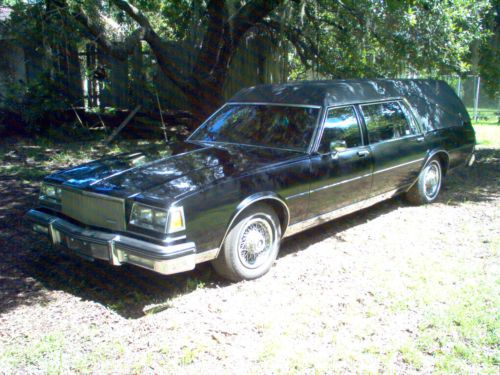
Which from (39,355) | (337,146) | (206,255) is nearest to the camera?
(39,355)

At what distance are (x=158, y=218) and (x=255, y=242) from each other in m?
1.08

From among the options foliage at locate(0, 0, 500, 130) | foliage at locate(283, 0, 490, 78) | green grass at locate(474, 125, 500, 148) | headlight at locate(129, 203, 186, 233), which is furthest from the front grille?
green grass at locate(474, 125, 500, 148)

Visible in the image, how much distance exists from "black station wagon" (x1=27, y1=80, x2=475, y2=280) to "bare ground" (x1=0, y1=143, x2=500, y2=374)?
1.32 feet

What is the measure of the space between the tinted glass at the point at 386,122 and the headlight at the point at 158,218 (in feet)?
9.83

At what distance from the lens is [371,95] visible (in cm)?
658

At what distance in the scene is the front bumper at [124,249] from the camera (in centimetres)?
413

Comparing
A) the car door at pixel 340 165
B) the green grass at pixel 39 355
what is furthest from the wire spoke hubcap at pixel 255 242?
the green grass at pixel 39 355

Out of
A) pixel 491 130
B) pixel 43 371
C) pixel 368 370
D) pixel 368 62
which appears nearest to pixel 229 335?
pixel 368 370

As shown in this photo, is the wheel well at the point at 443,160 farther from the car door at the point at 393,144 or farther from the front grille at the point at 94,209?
the front grille at the point at 94,209

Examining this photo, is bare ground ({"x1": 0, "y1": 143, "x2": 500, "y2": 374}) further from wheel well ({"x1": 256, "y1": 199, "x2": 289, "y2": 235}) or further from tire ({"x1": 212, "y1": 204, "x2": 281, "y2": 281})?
wheel well ({"x1": 256, "y1": 199, "x2": 289, "y2": 235})

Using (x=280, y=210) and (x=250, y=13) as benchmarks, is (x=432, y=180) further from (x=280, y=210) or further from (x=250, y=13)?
(x=250, y=13)

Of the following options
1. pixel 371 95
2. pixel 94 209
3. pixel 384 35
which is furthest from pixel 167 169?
pixel 384 35

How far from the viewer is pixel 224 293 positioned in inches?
183

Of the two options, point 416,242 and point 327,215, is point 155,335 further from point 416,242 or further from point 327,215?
point 416,242
